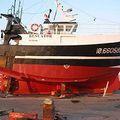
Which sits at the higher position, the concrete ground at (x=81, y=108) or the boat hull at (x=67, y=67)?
the boat hull at (x=67, y=67)

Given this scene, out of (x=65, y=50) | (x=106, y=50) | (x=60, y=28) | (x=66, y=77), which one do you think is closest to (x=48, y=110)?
(x=66, y=77)

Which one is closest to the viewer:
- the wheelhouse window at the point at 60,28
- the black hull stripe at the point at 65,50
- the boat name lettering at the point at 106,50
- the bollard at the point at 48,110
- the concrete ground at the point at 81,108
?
the bollard at the point at 48,110

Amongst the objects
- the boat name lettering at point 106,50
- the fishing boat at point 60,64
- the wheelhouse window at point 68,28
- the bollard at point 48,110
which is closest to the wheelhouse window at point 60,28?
the wheelhouse window at point 68,28

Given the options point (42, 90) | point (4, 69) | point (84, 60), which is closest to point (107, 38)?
point (84, 60)

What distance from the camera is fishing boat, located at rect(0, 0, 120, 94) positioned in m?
25.2

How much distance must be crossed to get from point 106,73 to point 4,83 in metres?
8.25

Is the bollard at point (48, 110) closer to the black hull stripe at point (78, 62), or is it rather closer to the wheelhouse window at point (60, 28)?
the black hull stripe at point (78, 62)

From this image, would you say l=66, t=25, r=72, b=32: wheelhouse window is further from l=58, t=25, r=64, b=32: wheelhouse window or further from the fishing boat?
the fishing boat

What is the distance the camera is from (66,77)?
83.0 feet

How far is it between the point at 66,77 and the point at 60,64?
1134 millimetres

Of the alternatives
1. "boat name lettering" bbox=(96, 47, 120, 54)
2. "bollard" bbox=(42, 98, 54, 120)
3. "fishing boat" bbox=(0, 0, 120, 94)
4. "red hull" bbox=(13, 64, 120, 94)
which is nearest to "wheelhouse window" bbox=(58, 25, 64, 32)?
"fishing boat" bbox=(0, 0, 120, 94)

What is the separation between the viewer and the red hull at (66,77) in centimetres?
2515

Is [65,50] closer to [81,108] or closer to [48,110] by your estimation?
[81,108]

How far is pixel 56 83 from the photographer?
2522 cm
